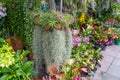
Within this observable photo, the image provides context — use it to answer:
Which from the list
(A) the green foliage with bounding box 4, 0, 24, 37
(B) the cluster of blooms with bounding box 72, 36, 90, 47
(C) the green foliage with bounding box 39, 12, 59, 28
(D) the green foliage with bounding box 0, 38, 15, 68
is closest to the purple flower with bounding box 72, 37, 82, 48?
(B) the cluster of blooms with bounding box 72, 36, 90, 47

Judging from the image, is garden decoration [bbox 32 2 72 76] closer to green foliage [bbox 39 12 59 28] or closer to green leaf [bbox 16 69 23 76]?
green foliage [bbox 39 12 59 28]

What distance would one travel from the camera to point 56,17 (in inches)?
118

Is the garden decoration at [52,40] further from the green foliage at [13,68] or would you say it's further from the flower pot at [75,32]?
the flower pot at [75,32]

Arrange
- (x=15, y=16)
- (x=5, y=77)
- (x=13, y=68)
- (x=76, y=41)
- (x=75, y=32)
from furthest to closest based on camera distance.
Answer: (x=75, y=32) < (x=76, y=41) < (x=15, y=16) < (x=13, y=68) < (x=5, y=77)

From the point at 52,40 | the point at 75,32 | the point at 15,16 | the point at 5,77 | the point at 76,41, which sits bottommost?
the point at 5,77

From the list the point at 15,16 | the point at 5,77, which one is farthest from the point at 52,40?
the point at 15,16

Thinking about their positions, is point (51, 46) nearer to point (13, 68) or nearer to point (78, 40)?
point (13, 68)

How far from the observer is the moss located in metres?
Result: 2.99

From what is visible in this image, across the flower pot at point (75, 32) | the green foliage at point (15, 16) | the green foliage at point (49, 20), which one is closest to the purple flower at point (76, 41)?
the flower pot at point (75, 32)

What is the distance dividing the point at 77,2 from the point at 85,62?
4.14 feet

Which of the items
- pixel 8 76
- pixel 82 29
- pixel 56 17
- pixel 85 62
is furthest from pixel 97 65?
pixel 8 76

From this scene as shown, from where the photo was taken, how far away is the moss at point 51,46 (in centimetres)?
299

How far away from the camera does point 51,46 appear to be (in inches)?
119

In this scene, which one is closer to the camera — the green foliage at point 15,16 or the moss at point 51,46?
the moss at point 51,46
